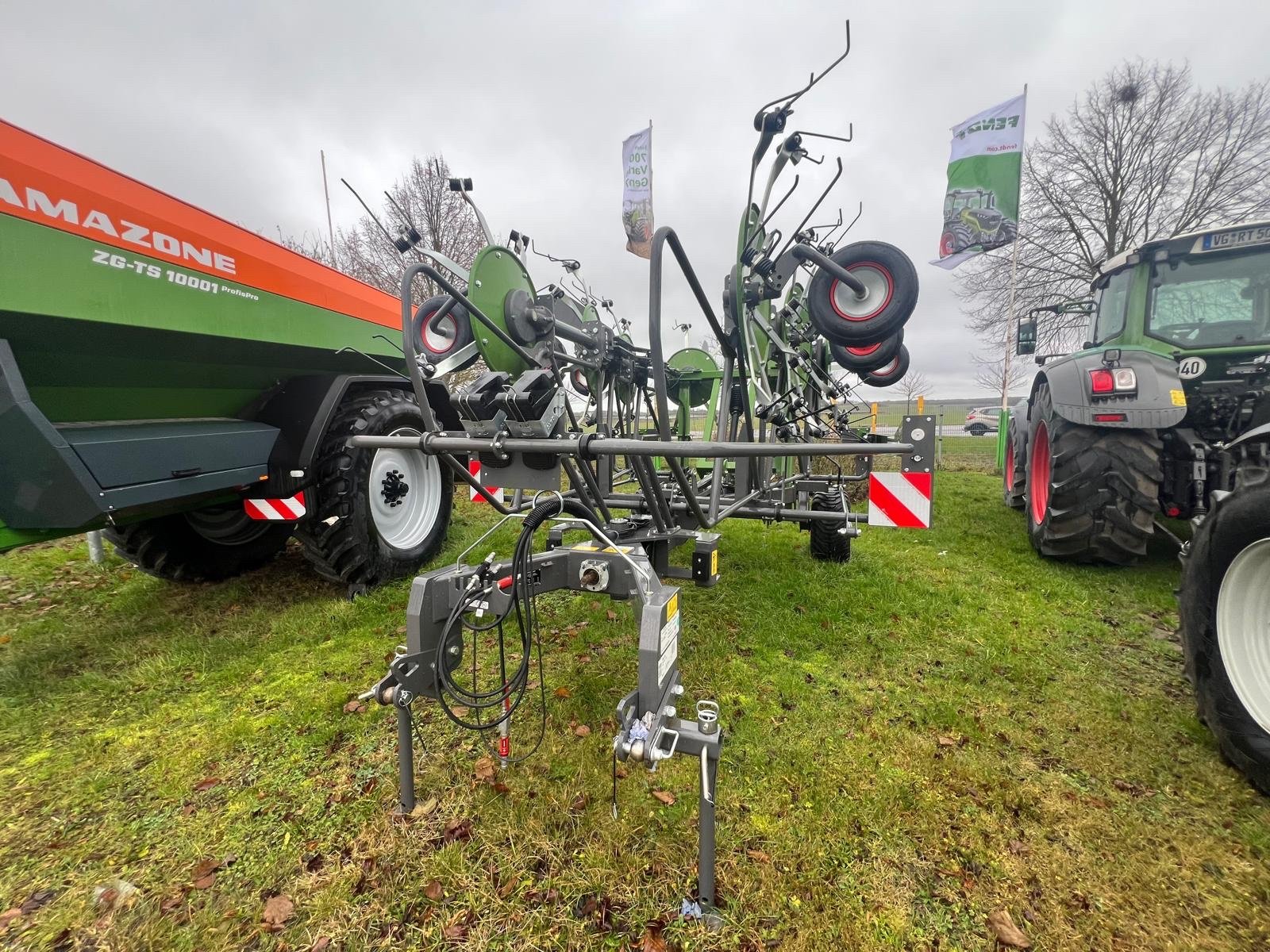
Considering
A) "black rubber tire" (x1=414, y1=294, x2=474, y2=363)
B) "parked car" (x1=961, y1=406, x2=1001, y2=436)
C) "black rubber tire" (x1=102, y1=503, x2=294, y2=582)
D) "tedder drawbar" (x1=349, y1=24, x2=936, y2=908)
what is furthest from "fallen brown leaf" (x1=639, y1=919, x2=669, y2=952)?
"parked car" (x1=961, y1=406, x2=1001, y2=436)

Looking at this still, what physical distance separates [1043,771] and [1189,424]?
360 cm

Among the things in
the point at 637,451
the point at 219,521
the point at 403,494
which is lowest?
the point at 219,521

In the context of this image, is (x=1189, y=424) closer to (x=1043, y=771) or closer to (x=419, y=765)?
(x=1043, y=771)

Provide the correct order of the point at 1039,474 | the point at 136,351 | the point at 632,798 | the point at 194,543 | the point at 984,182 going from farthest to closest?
the point at 984,182, the point at 1039,474, the point at 194,543, the point at 136,351, the point at 632,798

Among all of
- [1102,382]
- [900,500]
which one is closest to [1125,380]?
[1102,382]

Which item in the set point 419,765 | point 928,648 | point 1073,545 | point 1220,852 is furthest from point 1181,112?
point 419,765

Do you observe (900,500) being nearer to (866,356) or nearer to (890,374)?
(866,356)

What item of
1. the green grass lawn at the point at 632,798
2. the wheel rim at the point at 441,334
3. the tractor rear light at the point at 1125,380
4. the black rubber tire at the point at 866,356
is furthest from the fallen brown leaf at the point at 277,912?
the tractor rear light at the point at 1125,380

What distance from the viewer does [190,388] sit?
3.02m

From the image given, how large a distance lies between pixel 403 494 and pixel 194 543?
1556mm

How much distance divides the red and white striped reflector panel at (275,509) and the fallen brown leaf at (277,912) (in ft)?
7.33

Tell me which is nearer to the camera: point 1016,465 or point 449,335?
point 449,335

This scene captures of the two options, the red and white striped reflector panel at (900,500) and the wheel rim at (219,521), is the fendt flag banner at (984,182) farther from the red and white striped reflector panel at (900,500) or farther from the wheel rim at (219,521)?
the wheel rim at (219,521)

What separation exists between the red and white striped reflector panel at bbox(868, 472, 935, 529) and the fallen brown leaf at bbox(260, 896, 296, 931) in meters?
2.98
